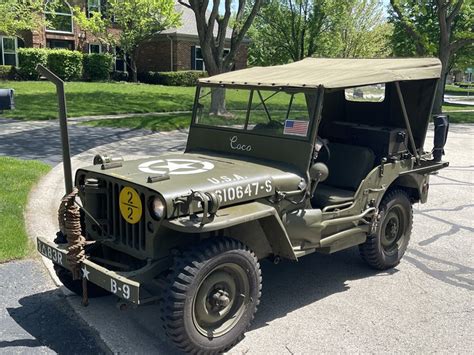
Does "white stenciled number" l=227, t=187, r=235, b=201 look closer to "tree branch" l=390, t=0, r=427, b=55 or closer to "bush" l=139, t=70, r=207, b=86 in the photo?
"tree branch" l=390, t=0, r=427, b=55

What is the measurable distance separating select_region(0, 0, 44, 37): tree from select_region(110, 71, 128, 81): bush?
942 cm

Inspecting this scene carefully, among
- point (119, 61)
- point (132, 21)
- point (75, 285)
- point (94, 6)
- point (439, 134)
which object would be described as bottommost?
point (75, 285)

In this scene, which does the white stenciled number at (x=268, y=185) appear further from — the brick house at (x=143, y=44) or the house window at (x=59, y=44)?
the house window at (x=59, y=44)

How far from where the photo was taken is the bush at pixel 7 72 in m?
25.8

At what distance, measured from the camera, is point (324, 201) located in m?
4.64

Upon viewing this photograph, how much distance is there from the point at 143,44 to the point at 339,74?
2974cm

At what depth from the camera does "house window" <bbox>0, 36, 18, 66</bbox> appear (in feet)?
91.2

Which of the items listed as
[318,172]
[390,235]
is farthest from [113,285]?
[390,235]

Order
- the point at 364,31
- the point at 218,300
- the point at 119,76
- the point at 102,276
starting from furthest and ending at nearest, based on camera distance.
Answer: the point at 364,31, the point at 119,76, the point at 218,300, the point at 102,276

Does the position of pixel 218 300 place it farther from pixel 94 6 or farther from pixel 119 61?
pixel 119 61

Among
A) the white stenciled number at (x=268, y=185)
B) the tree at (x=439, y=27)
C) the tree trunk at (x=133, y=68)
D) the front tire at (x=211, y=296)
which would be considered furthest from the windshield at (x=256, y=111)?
the tree trunk at (x=133, y=68)

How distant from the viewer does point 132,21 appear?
28.9 m

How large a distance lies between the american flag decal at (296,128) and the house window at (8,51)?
87.5 ft

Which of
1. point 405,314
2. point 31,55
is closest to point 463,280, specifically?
point 405,314
